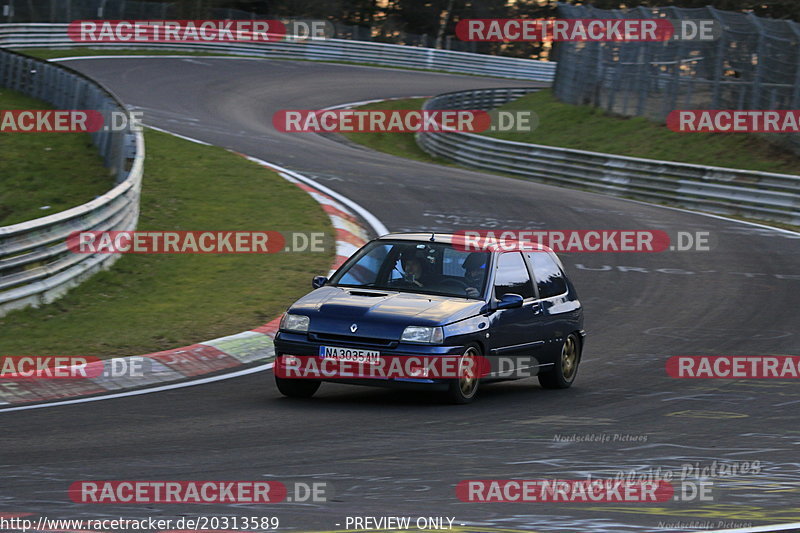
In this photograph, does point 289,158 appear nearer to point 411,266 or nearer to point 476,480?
point 411,266

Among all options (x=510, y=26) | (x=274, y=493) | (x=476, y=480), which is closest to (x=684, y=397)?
(x=476, y=480)

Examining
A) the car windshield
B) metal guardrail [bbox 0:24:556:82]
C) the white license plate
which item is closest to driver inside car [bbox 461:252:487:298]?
the car windshield

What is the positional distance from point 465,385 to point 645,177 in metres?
17.5

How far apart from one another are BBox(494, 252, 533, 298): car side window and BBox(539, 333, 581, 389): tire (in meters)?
0.72

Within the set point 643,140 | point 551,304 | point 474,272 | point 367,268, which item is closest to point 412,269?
point 367,268

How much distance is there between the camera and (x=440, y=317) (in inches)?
375

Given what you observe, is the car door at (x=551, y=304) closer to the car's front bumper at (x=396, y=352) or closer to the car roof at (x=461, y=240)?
the car roof at (x=461, y=240)

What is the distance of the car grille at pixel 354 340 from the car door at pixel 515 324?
1.09m

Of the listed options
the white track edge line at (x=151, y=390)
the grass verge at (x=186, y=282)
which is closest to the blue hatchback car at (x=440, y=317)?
the white track edge line at (x=151, y=390)

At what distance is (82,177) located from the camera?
2170 cm

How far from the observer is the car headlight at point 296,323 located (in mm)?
9586

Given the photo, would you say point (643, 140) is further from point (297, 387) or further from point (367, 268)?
point (297, 387)

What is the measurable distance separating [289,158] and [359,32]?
118 feet

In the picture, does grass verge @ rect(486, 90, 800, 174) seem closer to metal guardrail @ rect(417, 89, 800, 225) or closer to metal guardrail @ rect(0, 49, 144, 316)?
metal guardrail @ rect(417, 89, 800, 225)
